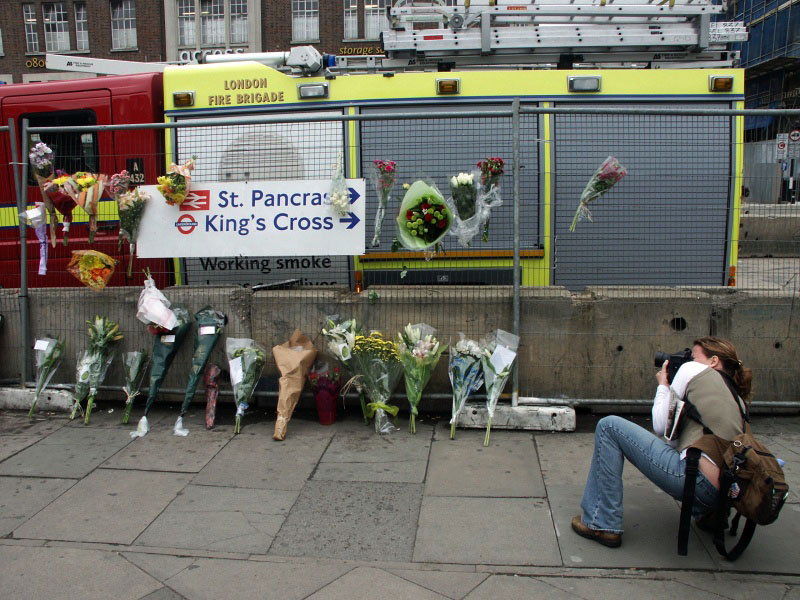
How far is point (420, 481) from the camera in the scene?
14.8 feet

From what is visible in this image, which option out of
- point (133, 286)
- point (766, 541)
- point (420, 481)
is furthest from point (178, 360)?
point (766, 541)

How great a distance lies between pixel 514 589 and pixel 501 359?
2186mm

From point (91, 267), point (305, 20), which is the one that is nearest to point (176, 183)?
point (91, 267)

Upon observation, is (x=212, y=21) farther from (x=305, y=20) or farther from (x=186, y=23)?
(x=305, y=20)

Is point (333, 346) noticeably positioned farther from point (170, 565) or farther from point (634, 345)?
point (634, 345)

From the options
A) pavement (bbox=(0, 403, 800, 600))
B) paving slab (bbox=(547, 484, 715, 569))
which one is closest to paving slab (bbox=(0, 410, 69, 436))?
pavement (bbox=(0, 403, 800, 600))

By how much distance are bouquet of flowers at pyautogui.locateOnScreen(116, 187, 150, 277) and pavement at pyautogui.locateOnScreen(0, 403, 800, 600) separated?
5.78 feet

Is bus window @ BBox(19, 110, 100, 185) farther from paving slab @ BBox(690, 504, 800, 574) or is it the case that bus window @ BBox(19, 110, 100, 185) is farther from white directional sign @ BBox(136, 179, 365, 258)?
paving slab @ BBox(690, 504, 800, 574)

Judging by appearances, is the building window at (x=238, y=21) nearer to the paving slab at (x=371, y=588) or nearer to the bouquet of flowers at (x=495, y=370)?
the bouquet of flowers at (x=495, y=370)

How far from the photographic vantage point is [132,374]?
578cm

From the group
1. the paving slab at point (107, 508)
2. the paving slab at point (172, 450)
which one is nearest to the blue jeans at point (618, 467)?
the paving slab at point (107, 508)

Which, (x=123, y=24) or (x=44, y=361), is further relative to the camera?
(x=123, y=24)

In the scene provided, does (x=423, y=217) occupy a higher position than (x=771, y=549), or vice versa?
(x=423, y=217)

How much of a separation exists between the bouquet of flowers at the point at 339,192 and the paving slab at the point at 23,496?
2.85 m
